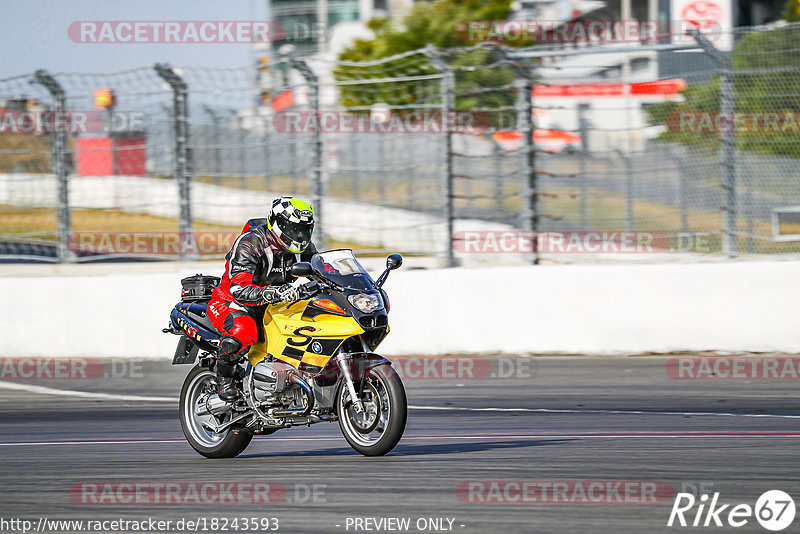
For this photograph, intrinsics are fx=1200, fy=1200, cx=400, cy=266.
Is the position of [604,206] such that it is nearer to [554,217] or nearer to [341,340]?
[554,217]

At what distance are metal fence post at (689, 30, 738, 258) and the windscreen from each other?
619 centimetres

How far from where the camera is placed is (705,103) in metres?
12.5

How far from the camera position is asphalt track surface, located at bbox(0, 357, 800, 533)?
226 inches

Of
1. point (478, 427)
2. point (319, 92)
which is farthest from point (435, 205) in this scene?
point (478, 427)

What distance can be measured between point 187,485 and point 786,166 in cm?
770

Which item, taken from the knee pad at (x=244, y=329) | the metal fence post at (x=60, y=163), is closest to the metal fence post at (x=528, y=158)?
the metal fence post at (x=60, y=163)

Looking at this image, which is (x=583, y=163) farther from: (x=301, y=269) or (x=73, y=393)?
(x=301, y=269)

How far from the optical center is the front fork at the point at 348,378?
23.1ft

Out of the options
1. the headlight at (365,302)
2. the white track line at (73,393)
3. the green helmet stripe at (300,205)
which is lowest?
the white track line at (73,393)

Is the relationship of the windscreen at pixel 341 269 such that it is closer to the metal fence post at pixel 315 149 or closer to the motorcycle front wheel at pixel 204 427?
→ the motorcycle front wheel at pixel 204 427

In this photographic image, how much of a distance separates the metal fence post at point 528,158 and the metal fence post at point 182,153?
154 inches

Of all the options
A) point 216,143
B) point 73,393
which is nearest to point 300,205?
point 73,393

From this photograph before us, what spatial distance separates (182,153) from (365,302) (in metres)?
7.71

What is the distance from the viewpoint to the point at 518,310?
12.6 metres
